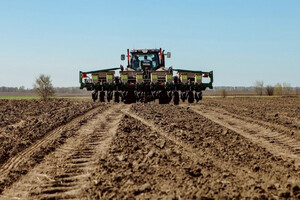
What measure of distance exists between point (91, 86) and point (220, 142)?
12.6 meters

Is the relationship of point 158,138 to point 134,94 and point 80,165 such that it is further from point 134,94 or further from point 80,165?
point 134,94

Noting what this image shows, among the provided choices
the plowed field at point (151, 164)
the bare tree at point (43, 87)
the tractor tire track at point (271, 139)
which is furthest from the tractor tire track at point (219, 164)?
the bare tree at point (43, 87)

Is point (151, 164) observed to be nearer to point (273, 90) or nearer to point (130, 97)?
point (130, 97)

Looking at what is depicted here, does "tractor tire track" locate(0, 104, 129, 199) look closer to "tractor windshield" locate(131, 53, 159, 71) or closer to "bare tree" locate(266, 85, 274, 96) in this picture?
"tractor windshield" locate(131, 53, 159, 71)

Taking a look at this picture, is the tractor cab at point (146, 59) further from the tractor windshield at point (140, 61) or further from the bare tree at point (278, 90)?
the bare tree at point (278, 90)

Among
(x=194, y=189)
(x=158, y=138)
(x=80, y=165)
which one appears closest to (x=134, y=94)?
(x=158, y=138)

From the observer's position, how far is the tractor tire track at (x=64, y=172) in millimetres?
5523

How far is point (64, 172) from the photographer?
21.6 feet

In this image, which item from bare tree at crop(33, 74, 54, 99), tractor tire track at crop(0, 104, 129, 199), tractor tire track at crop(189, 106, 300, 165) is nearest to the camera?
tractor tire track at crop(0, 104, 129, 199)

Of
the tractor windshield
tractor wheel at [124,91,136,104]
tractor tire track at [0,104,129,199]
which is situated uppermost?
the tractor windshield

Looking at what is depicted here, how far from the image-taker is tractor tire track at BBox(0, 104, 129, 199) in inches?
217

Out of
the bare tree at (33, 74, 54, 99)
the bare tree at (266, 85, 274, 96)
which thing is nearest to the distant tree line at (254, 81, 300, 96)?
Result: the bare tree at (266, 85, 274, 96)

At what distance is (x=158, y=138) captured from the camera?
9.60 metres

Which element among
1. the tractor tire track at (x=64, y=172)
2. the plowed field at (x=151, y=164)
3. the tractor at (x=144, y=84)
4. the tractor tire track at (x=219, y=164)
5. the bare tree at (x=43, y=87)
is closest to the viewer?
the plowed field at (x=151, y=164)
